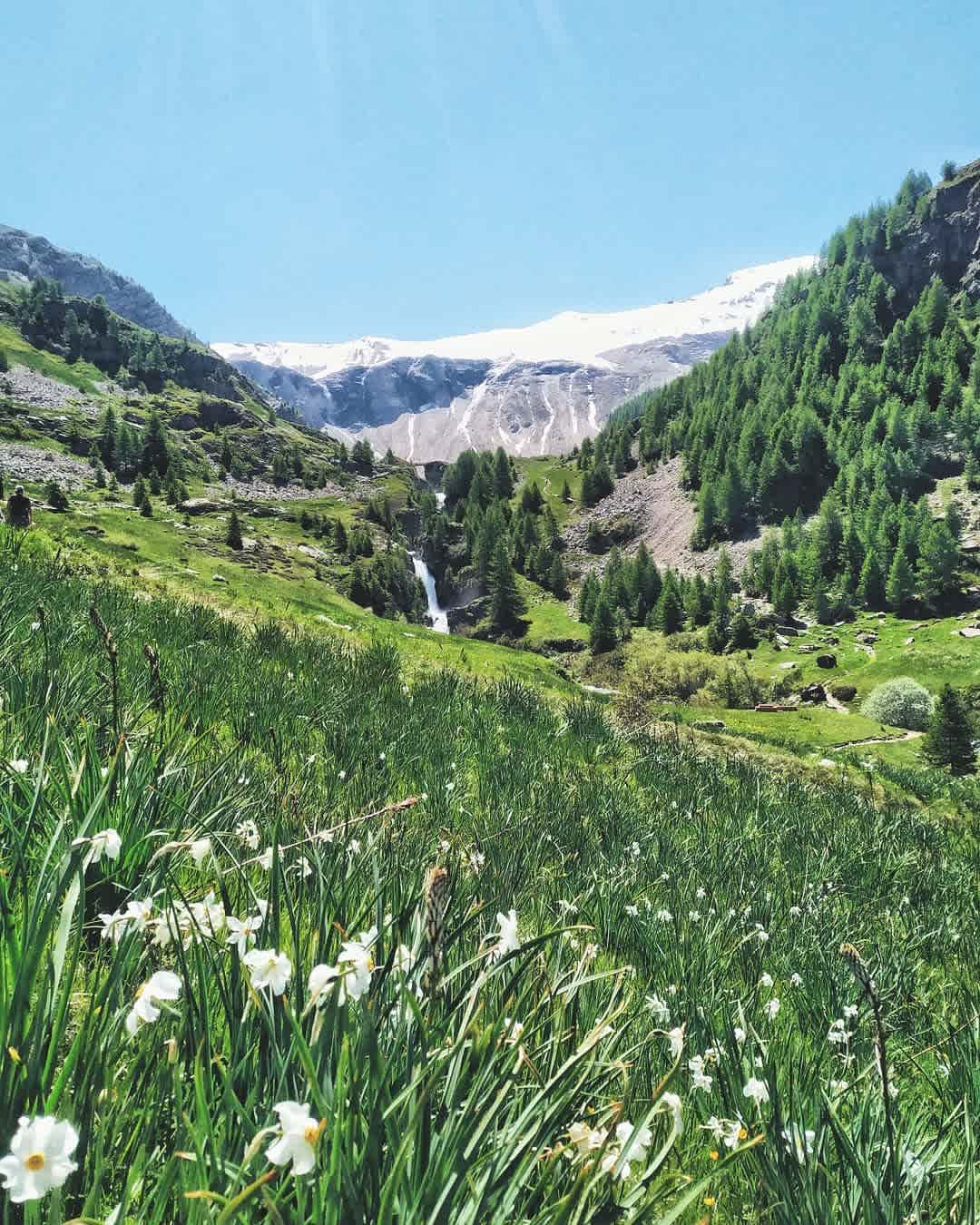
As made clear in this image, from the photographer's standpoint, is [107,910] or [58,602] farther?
[58,602]

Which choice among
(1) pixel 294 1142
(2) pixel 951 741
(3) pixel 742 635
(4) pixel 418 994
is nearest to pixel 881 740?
(2) pixel 951 741

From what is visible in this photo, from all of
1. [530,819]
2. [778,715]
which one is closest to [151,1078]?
[530,819]

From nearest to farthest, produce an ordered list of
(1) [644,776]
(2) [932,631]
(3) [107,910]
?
(3) [107,910]
(1) [644,776]
(2) [932,631]

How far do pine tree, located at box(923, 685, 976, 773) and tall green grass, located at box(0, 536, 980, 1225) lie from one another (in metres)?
32.4

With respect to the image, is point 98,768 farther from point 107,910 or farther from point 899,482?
point 899,482

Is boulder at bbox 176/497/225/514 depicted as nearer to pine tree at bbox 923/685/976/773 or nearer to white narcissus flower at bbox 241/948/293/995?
pine tree at bbox 923/685/976/773

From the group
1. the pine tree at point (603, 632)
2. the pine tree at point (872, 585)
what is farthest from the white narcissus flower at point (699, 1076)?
the pine tree at point (872, 585)

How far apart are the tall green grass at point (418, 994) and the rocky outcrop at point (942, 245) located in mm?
212438

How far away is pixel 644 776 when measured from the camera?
9.30m

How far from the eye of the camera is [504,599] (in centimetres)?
12281

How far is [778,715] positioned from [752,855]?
42281 mm

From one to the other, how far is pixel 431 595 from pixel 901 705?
10433 cm

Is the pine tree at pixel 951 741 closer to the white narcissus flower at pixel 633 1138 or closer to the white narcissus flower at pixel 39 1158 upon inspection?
the white narcissus flower at pixel 633 1138

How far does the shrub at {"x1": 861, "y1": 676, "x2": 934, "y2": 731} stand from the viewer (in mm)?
54094
